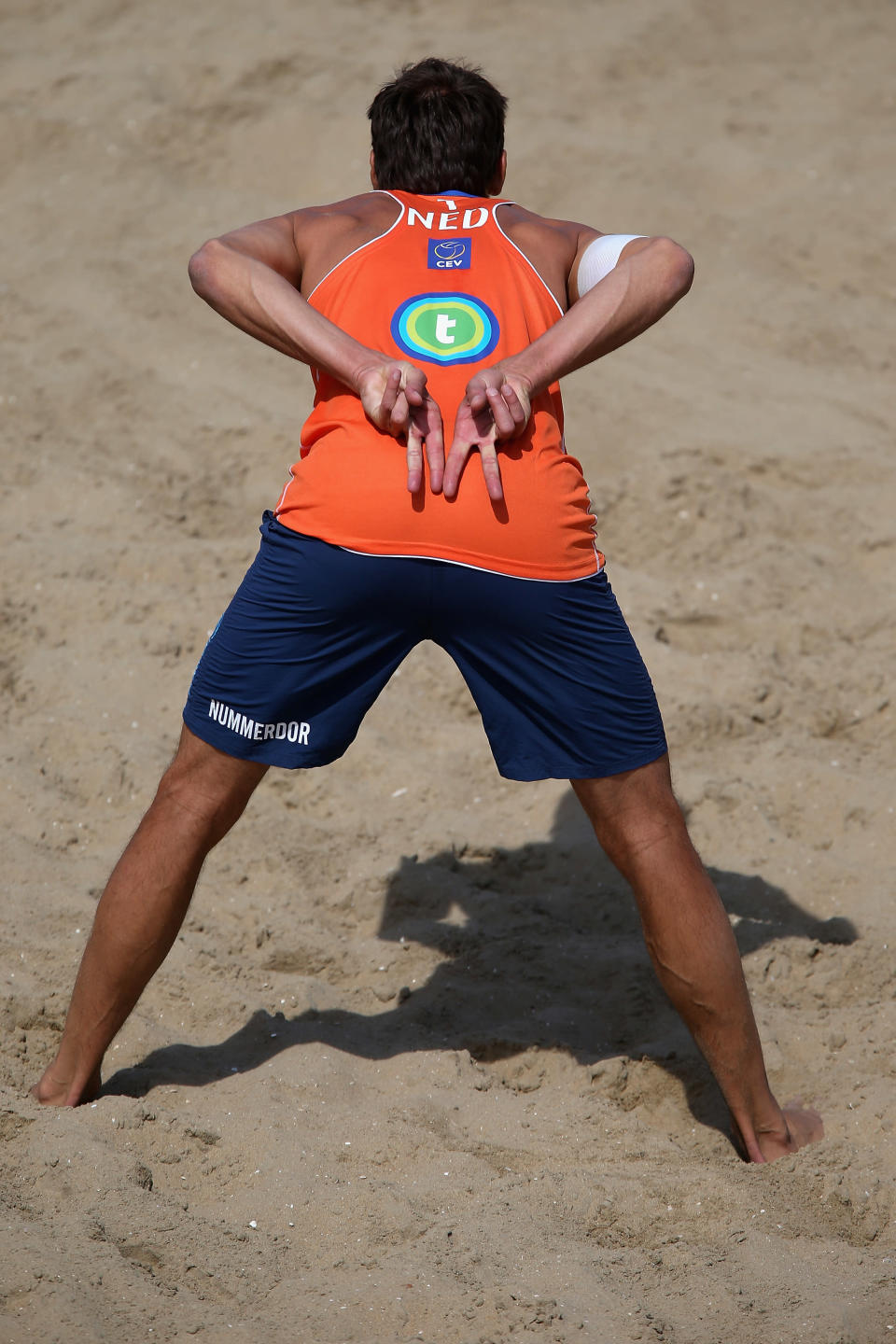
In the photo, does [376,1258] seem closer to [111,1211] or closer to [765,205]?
[111,1211]

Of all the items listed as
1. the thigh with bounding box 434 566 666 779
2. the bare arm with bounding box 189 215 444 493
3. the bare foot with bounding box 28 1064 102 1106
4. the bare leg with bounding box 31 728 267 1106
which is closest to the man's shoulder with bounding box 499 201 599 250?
the bare arm with bounding box 189 215 444 493

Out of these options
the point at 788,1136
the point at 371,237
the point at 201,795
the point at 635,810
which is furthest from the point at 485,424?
the point at 788,1136

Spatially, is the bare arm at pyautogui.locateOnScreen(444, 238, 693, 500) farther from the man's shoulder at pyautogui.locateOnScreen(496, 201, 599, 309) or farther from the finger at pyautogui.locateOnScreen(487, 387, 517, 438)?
the man's shoulder at pyautogui.locateOnScreen(496, 201, 599, 309)

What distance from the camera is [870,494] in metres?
4.84

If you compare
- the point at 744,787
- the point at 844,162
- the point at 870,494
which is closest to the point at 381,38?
the point at 844,162

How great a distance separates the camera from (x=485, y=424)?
2316 millimetres

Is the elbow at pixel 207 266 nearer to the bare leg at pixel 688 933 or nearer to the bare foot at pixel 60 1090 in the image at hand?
the bare leg at pixel 688 933

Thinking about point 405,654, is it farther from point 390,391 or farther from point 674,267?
point 674,267

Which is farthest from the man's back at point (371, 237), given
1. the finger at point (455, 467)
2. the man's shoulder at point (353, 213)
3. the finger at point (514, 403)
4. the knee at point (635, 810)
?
the knee at point (635, 810)

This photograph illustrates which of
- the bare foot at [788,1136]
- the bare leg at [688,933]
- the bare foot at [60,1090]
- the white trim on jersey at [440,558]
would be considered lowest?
the bare foot at [788,1136]

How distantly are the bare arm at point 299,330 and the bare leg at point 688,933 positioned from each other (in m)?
0.71

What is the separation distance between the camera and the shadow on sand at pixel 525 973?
293 cm

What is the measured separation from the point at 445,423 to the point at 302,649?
48 cm

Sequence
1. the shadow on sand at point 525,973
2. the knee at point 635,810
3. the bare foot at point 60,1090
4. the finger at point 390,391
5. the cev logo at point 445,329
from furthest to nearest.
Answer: the shadow on sand at point 525,973 < the bare foot at point 60,1090 < the knee at point 635,810 < the cev logo at point 445,329 < the finger at point 390,391
